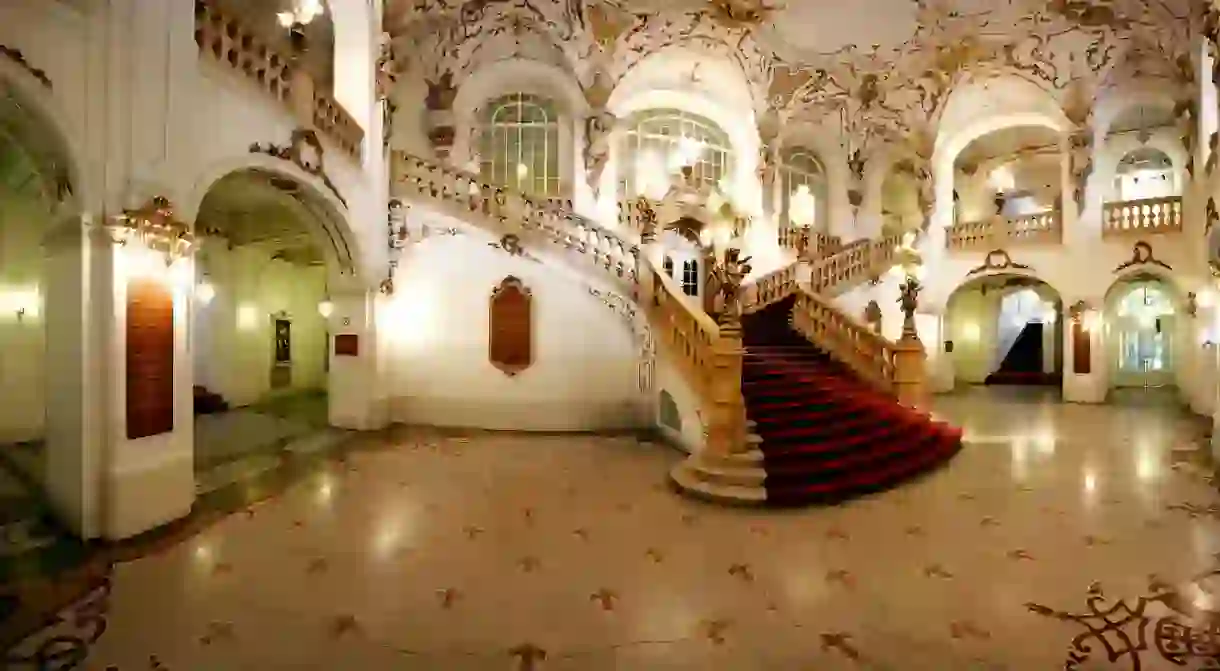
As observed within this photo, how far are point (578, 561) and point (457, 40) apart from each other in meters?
11.0

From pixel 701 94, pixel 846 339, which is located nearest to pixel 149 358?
pixel 846 339

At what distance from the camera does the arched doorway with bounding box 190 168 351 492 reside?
326 inches

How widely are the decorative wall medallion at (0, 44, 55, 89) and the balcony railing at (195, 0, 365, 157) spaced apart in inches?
65.3

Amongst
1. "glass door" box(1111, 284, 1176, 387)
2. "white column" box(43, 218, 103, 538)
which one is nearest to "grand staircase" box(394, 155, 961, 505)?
"white column" box(43, 218, 103, 538)

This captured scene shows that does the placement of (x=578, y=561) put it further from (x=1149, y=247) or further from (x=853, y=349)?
(x=1149, y=247)

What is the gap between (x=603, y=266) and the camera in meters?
9.64

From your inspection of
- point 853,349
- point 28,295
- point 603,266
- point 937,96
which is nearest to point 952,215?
point 937,96

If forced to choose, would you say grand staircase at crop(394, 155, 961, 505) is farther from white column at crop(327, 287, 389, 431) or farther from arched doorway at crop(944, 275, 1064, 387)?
arched doorway at crop(944, 275, 1064, 387)

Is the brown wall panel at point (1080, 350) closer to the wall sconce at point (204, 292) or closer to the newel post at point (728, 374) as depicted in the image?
the newel post at point (728, 374)

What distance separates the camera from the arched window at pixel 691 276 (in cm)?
1383

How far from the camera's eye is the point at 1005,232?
601 inches

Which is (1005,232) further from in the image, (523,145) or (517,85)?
(517,85)

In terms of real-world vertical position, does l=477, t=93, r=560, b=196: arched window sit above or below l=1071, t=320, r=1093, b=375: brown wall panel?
above

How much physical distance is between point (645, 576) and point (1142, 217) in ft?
53.0
